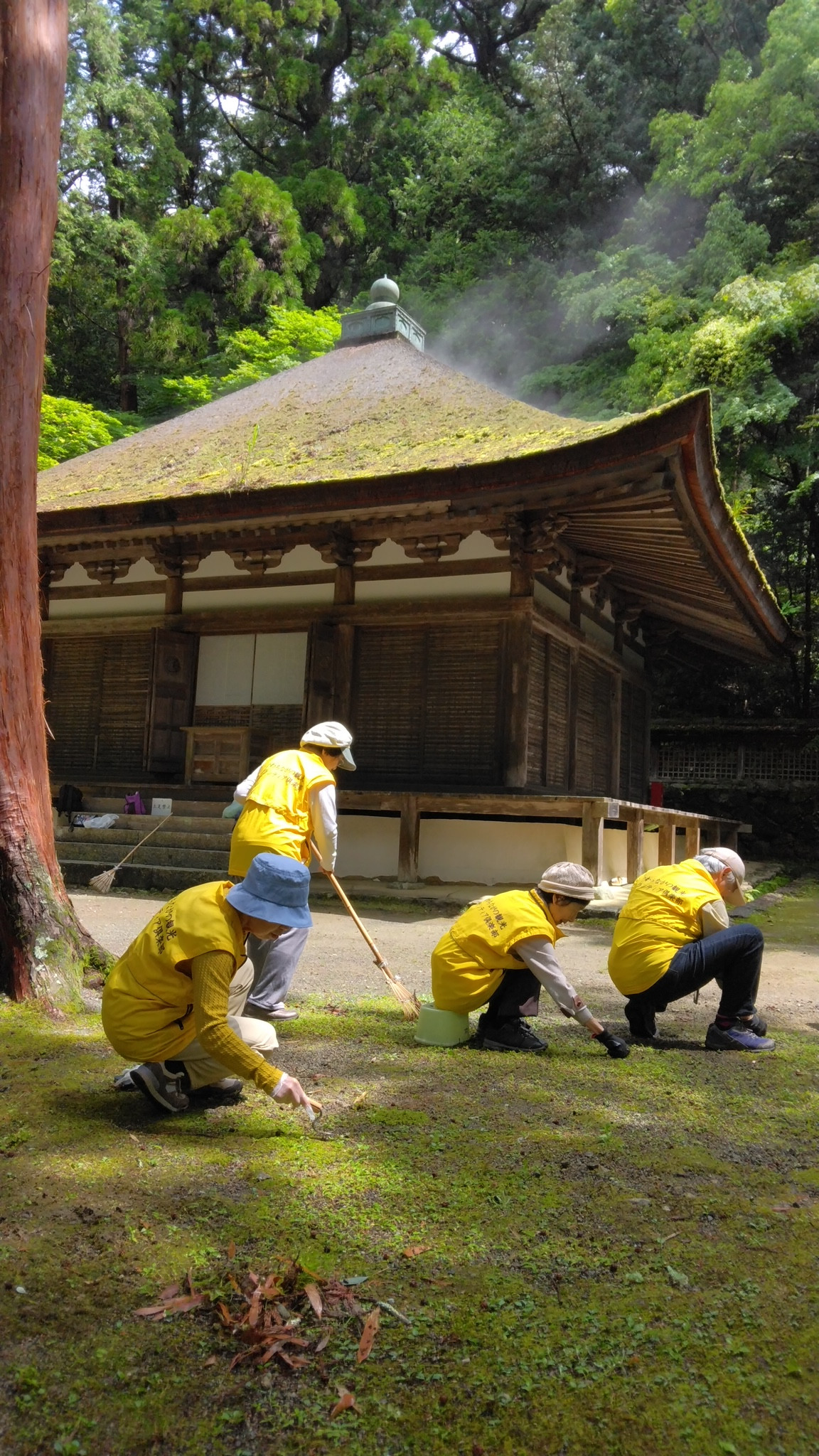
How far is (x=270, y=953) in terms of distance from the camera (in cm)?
447

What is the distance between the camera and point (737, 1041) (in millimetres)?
4453

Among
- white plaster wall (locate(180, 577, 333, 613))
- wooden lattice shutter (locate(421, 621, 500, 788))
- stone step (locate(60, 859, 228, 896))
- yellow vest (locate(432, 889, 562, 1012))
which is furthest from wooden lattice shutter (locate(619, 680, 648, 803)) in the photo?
yellow vest (locate(432, 889, 562, 1012))

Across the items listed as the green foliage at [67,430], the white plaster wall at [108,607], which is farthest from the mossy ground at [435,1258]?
the green foliage at [67,430]

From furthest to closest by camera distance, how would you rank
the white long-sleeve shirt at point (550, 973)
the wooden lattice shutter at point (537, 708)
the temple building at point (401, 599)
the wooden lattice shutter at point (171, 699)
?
the wooden lattice shutter at point (171, 699) < the wooden lattice shutter at point (537, 708) < the temple building at point (401, 599) < the white long-sleeve shirt at point (550, 973)

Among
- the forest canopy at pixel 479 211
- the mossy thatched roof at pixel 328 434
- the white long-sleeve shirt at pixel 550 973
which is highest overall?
the forest canopy at pixel 479 211

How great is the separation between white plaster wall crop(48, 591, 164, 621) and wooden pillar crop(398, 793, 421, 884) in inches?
182

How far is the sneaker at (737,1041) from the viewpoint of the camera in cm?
445

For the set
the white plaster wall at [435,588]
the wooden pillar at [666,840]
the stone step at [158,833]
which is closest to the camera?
the stone step at [158,833]

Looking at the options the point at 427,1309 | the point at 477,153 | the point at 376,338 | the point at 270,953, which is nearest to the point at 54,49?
the point at 270,953

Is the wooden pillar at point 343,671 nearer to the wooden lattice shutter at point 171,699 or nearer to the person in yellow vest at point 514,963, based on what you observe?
the wooden lattice shutter at point 171,699

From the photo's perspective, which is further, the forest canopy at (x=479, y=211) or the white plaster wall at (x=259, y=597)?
the forest canopy at (x=479, y=211)

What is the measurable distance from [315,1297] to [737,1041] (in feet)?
9.60

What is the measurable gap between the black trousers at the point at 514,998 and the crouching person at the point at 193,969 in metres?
1.33

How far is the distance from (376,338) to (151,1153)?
14468 mm
